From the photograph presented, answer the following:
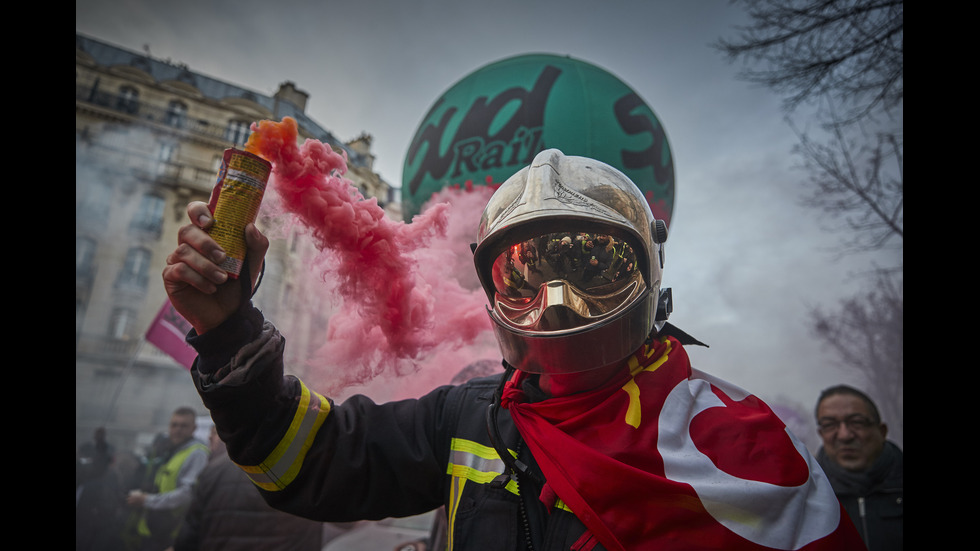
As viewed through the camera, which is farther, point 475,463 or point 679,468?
point 475,463

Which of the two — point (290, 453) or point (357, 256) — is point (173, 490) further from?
point (357, 256)

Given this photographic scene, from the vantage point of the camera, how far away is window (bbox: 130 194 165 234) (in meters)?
19.5

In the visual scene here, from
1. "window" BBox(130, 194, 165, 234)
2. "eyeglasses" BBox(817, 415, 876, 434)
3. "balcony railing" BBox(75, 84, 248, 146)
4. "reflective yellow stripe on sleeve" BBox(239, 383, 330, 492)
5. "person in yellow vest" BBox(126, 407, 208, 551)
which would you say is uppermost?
"balcony railing" BBox(75, 84, 248, 146)

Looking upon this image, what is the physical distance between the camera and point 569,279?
176cm

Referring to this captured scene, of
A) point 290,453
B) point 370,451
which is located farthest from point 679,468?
point 290,453

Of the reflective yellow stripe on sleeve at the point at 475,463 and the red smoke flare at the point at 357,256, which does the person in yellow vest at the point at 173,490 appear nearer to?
the red smoke flare at the point at 357,256

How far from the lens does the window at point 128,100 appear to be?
61.6 ft

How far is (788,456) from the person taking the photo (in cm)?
150

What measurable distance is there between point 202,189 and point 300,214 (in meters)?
20.3

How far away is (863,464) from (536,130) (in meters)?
3.53

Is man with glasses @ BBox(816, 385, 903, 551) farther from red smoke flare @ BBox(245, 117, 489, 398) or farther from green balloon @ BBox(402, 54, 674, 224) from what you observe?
red smoke flare @ BBox(245, 117, 489, 398)

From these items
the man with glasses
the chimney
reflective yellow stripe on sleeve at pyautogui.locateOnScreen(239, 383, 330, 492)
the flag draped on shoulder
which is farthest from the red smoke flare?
the chimney

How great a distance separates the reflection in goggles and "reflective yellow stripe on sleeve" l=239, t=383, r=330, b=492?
88 cm
